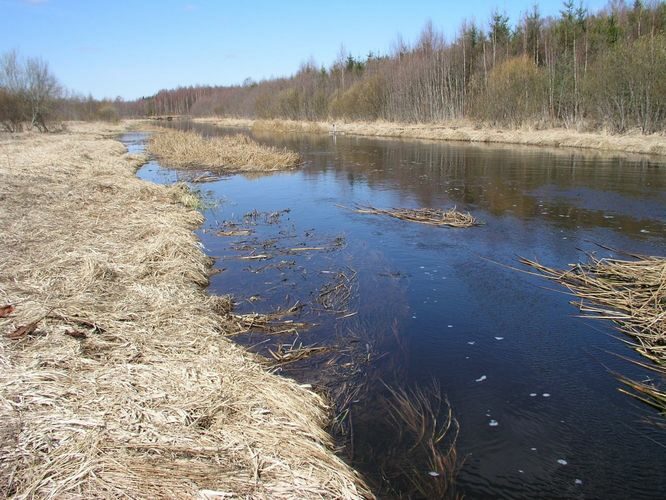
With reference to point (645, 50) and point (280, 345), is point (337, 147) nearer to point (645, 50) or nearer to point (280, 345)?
point (645, 50)

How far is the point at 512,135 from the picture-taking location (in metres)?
35.9

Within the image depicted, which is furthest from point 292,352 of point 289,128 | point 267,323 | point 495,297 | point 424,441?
point 289,128

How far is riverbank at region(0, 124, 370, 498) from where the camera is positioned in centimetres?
363

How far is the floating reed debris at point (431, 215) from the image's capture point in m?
13.0

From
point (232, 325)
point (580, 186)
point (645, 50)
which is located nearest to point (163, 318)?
point (232, 325)

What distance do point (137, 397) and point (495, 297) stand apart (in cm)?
587

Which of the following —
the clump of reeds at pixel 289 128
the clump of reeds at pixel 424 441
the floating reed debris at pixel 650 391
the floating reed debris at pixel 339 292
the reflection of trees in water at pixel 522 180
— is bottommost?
the clump of reeds at pixel 424 441

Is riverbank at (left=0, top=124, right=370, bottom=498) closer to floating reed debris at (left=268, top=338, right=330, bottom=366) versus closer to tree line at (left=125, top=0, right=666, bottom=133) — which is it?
floating reed debris at (left=268, top=338, right=330, bottom=366)

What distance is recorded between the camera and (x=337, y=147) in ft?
126

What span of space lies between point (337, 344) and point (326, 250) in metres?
4.63

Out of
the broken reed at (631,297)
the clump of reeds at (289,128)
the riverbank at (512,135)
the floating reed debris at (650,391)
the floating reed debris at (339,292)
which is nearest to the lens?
the floating reed debris at (650,391)

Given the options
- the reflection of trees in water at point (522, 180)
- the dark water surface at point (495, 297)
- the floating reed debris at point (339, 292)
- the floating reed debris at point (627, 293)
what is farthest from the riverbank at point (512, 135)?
the floating reed debris at point (339, 292)

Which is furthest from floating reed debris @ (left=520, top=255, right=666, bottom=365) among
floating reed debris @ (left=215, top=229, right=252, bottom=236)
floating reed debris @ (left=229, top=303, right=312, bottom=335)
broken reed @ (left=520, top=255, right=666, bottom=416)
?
floating reed debris @ (left=215, top=229, right=252, bottom=236)

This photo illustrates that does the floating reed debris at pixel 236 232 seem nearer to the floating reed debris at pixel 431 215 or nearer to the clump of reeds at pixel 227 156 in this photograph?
the floating reed debris at pixel 431 215
